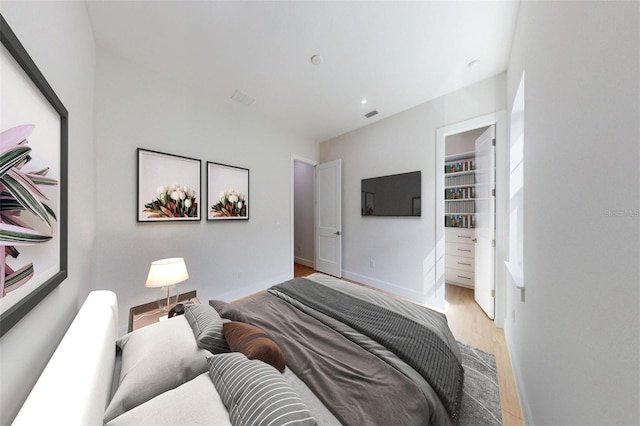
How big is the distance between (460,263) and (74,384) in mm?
4299

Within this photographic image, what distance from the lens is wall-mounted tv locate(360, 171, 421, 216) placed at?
305cm

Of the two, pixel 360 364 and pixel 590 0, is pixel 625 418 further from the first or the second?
pixel 590 0

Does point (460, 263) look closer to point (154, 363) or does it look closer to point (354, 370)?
point (354, 370)

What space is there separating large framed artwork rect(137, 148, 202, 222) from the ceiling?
97 cm

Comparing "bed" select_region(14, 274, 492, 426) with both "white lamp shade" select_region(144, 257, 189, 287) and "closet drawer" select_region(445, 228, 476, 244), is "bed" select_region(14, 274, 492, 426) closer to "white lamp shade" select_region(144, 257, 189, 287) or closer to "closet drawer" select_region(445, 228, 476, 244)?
"white lamp shade" select_region(144, 257, 189, 287)

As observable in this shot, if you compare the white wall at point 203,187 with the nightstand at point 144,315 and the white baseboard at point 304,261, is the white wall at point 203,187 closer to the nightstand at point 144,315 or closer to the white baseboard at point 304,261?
the nightstand at point 144,315

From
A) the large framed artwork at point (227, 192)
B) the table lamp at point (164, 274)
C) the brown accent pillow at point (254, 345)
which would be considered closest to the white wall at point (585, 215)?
the brown accent pillow at point (254, 345)

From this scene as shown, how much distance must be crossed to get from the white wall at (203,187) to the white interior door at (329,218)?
80 centimetres

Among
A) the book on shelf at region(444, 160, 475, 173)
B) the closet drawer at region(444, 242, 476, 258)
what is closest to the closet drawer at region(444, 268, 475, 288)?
the closet drawer at region(444, 242, 476, 258)

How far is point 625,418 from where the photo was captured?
0.49 m

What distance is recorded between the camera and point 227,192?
2.91m

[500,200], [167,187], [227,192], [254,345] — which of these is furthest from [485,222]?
[167,187]

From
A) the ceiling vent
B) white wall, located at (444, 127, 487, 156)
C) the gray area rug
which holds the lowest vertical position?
the gray area rug

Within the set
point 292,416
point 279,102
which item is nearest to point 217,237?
point 279,102
